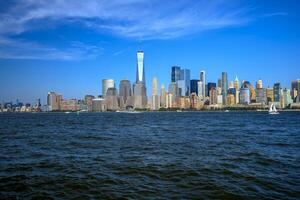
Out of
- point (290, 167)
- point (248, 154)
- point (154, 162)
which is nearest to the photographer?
point (290, 167)

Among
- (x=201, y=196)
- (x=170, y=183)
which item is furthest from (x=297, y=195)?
(x=170, y=183)

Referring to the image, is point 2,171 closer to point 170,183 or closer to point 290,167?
point 170,183

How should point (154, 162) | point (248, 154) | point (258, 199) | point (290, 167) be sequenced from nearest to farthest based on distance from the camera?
point (258, 199)
point (290, 167)
point (154, 162)
point (248, 154)

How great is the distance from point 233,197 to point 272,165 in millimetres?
10456

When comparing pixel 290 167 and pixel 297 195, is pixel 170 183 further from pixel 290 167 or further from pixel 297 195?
pixel 290 167

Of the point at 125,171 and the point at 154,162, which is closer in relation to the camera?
the point at 125,171

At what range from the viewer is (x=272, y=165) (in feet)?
83.7

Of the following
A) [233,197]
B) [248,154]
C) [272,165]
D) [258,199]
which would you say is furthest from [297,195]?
[248,154]

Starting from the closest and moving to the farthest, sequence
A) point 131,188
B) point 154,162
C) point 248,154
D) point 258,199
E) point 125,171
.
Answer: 1. point 258,199
2. point 131,188
3. point 125,171
4. point 154,162
5. point 248,154

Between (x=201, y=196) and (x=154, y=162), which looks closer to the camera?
(x=201, y=196)

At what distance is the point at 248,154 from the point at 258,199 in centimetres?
1508

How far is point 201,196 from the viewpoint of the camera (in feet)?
55.3

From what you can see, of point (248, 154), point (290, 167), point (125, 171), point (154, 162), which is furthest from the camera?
point (248, 154)

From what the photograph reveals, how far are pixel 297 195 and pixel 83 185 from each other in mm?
12071
